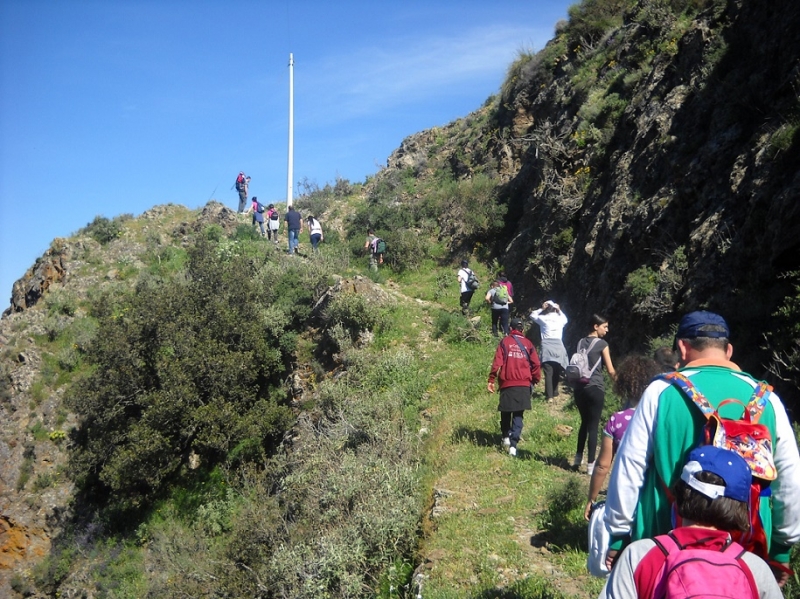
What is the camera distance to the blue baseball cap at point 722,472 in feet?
7.83

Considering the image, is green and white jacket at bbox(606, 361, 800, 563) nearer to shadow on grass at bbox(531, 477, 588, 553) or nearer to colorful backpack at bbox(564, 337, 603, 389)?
shadow on grass at bbox(531, 477, 588, 553)

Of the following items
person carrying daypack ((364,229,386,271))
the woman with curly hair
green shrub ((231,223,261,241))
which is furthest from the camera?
green shrub ((231,223,261,241))

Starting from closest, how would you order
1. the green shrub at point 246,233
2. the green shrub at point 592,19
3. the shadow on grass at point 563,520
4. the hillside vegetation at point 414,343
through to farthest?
the shadow on grass at point 563,520, the hillside vegetation at point 414,343, the green shrub at point 592,19, the green shrub at point 246,233

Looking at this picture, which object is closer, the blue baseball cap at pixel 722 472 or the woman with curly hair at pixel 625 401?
the blue baseball cap at pixel 722 472

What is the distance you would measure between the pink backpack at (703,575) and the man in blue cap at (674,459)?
39 cm

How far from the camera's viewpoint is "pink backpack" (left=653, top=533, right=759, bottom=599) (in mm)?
2234

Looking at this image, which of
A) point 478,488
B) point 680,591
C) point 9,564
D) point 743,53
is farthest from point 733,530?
point 9,564

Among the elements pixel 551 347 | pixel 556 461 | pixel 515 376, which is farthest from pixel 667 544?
pixel 551 347

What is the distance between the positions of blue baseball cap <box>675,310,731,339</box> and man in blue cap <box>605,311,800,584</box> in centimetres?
18

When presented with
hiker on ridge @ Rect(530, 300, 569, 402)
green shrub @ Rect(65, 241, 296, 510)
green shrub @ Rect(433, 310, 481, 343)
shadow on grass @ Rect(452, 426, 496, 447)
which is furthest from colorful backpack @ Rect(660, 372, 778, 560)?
green shrub @ Rect(65, 241, 296, 510)

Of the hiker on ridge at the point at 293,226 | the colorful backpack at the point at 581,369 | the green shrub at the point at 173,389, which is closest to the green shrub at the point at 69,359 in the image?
the green shrub at the point at 173,389

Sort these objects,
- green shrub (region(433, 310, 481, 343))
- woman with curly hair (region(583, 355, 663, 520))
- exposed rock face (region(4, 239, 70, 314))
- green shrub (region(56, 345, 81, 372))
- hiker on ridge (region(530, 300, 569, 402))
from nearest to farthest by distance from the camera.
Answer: woman with curly hair (region(583, 355, 663, 520))
hiker on ridge (region(530, 300, 569, 402))
green shrub (region(433, 310, 481, 343))
green shrub (region(56, 345, 81, 372))
exposed rock face (region(4, 239, 70, 314))

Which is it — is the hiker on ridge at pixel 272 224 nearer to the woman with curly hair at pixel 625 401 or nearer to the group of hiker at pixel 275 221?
the group of hiker at pixel 275 221

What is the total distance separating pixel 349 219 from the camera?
87.6ft
